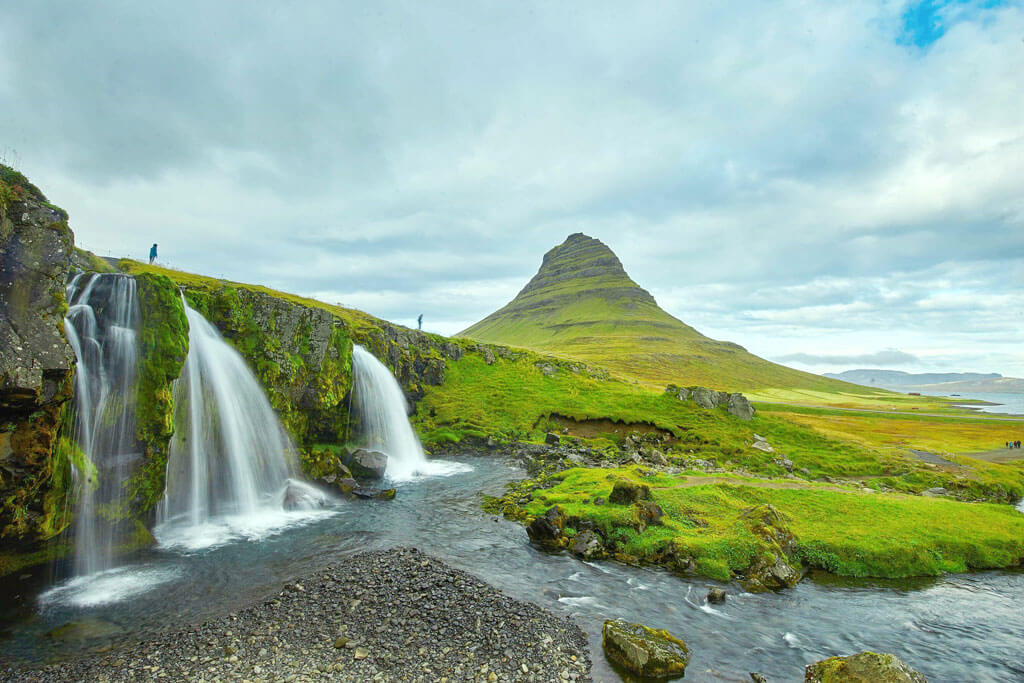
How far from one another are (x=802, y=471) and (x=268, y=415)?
44050mm

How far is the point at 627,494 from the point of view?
26016 mm

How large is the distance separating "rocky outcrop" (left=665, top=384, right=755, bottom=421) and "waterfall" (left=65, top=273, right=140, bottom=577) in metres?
53.9

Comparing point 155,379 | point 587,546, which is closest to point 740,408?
point 587,546

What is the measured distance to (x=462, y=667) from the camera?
42.5 feet

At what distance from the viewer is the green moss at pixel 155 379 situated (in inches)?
883

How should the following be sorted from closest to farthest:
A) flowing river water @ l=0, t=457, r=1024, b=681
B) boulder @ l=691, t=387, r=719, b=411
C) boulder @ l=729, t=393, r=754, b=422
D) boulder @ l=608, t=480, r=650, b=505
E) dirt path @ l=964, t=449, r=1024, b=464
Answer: flowing river water @ l=0, t=457, r=1024, b=681, boulder @ l=608, t=480, r=650, b=505, dirt path @ l=964, t=449, r=1024, b=464, boulder @ l=729, t=393, r=754, b=422, boulder @ l=691, t=387, r=719, b=411

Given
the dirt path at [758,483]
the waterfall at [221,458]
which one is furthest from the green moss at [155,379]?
the dirt path at [758,483]

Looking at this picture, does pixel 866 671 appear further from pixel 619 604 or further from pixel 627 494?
pixel 627 494

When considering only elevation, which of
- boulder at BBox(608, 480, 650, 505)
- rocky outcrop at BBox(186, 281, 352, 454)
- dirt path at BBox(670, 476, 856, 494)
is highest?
rocky outcrop at BBox(186, 281, 352, 454)

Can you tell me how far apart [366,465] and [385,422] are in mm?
10519

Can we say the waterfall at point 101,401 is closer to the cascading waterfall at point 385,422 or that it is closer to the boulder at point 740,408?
the cascading waterfall at point 385,422

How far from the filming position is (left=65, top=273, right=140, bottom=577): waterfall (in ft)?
65.1

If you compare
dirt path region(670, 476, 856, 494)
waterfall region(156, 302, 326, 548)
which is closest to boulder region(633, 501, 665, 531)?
dirt path region(670, 476, 856, 494)

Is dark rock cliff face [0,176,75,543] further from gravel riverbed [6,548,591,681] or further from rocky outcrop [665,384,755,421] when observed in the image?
rocky outcrop [665,384,755,421]
